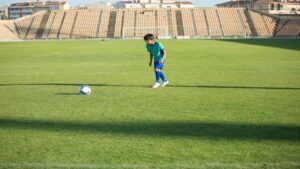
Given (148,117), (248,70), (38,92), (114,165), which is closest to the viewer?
(114,165)

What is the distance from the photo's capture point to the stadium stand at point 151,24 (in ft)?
236

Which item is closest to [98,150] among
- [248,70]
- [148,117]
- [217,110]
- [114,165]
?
[114,165]

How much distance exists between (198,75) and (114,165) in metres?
10.4

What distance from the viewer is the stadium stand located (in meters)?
72.0

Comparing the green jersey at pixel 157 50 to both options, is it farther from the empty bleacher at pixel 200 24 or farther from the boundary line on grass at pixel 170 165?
the empty bleacher at pixel 200 24

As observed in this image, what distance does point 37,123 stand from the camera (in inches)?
292

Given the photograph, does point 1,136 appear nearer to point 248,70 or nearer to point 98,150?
point 98,150

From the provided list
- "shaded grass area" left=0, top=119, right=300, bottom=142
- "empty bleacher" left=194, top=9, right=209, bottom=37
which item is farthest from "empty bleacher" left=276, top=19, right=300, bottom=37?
"shaded grass area" left=0, top=119, right=300, bottom=142

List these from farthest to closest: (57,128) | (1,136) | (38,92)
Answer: (38,92), (57,128), (1,136)

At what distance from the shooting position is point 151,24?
7612 cm

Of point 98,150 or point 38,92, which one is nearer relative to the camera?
point 98,150

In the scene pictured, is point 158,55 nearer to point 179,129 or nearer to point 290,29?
point 179,129

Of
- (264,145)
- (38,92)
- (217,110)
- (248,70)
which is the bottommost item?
(248,70)

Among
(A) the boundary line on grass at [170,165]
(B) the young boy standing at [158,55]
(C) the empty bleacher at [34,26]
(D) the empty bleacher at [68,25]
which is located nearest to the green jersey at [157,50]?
(B) the young boy standing at [158,55]
